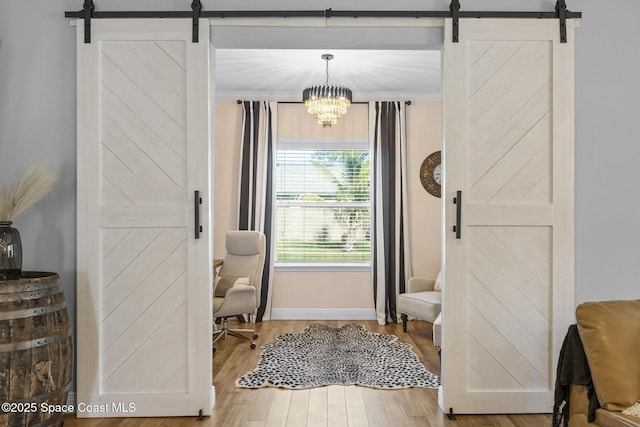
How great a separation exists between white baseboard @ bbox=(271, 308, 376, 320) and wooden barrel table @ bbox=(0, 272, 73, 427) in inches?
127

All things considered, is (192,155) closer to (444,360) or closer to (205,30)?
(205,30)

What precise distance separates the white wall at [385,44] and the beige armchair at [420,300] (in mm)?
1774

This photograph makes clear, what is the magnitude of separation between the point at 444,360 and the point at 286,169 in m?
3.34

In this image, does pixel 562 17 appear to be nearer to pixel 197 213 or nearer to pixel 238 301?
pixel 197 213

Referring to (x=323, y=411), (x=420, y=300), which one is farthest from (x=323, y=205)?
(x=323, y=411)

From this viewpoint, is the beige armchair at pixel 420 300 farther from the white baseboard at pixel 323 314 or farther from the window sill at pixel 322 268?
the window sill at pixel 322 268

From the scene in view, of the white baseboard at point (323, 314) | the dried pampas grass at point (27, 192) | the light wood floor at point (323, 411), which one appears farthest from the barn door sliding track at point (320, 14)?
the white baseboard at point (323, 314)

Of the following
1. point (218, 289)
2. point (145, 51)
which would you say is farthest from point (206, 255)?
point (218, 289)

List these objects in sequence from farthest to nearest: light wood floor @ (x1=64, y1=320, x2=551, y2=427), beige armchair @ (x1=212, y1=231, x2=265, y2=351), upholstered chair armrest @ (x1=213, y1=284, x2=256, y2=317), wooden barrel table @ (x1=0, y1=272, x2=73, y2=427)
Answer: beige armchair @ (x1=212, y1=231, x2=265, y2=351) < upholstered chair armrest @ (x1=213, y1=284, x2=256, y2=317) < light wood floor @ (x1=64, y1=320, x2=551, y2=427) < wooden barrel table @ (x1=0, y1=272, x2=73, y2=427)

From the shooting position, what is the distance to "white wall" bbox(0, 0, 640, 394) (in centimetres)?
279

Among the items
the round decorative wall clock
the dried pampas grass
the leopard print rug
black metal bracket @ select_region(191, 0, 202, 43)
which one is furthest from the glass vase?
the round decorative wall clock

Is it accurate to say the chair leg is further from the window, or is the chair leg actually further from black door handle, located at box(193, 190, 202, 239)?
black door handle, located at box(193, 190, 202, 239)

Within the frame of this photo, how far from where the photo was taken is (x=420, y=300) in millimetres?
4645

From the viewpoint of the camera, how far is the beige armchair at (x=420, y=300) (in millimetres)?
4484
